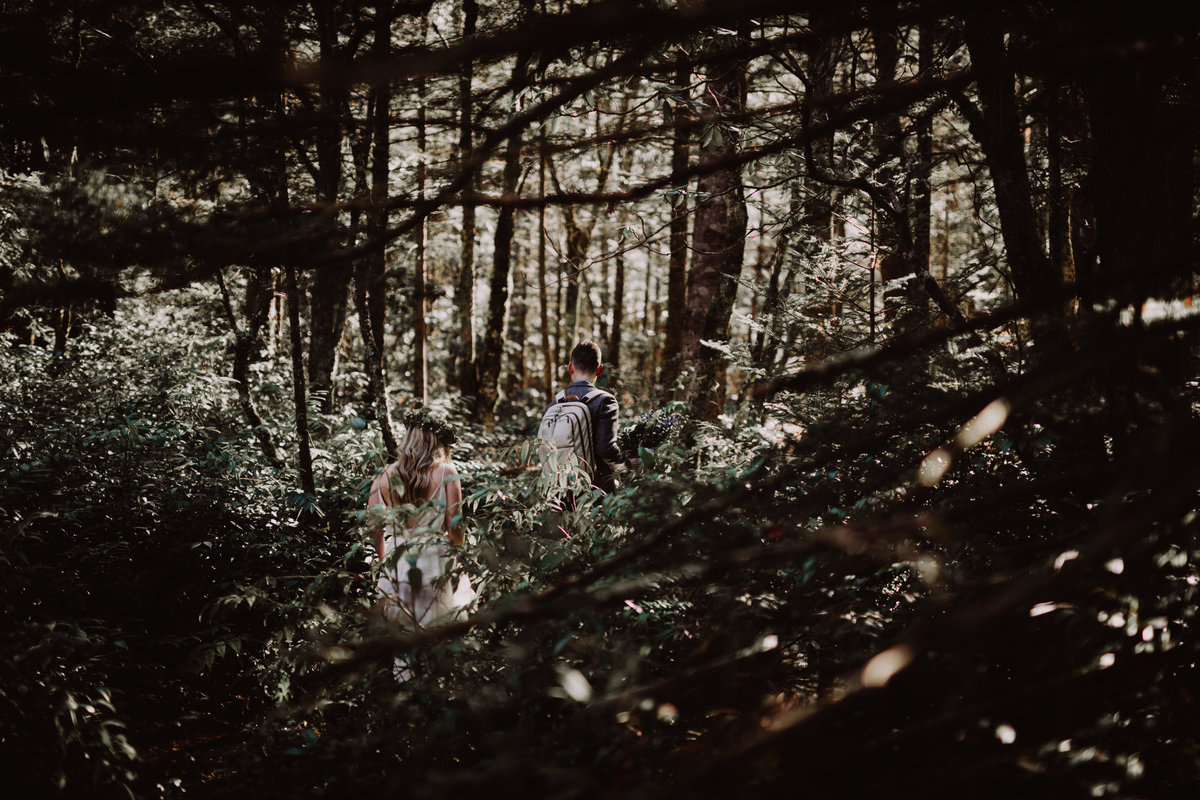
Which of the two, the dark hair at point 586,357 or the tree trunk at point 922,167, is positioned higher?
the tree trunk at point 922,167

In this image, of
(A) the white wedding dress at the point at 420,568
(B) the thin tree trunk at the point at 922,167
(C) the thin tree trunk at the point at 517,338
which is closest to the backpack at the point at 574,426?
(A) the white wedding dress at the point at 420,568

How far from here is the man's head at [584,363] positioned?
19.9ft

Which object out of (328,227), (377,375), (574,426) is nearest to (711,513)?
(328,227)

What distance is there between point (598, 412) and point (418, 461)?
1.70 metres

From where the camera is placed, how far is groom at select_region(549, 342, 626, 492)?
585 cm

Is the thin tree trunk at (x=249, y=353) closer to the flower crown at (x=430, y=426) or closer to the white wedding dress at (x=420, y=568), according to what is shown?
the flower crown at (x=430, y=426)

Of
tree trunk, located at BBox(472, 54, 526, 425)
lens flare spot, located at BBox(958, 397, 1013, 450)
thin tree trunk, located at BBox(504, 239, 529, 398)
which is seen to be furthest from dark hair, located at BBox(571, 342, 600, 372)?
thin tree trunk, located at BBox(504, 239, 529, 398)

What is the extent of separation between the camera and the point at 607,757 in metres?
2.40

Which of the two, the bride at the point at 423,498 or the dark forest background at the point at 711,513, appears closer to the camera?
the dark forest background at the point at 711,513

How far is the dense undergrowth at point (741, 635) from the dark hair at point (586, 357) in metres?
1.39

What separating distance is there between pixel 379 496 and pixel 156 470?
104 inches

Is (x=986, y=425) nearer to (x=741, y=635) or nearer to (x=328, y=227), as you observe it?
(x=741, y=635)

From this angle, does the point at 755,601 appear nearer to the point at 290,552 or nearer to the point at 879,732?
the point at 879,732

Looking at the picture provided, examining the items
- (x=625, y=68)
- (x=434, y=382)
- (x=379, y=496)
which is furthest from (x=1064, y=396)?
(x=434, y=382)
